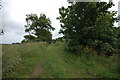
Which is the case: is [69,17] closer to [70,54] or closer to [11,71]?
[70,54]

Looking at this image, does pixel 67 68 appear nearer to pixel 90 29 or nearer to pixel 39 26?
pixel 90 29

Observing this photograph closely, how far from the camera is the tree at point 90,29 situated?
1086 cm

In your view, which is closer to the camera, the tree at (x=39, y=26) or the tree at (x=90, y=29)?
the tree at (x=90, y=29)

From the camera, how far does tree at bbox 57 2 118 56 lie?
428 inches

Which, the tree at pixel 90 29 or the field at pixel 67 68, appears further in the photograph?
the tree at pixel 90 29

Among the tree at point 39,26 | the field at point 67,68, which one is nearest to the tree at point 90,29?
the field at point 67,68

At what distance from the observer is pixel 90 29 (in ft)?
35.4

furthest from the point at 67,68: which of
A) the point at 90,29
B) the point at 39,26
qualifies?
the point at 39,26

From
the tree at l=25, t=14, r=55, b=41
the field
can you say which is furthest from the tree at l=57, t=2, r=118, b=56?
the tree at l=25, t=14, r=55, b=41

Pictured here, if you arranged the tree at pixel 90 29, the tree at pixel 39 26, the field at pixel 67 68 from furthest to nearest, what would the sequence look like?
1. the tree at pixel 39 26
2. the tree at pixel 90 29
3. the field at pixel 67 68

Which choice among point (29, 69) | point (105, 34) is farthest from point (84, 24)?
point (29, 69)

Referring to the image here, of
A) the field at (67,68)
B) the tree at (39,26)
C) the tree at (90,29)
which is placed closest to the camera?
the field at (67,68)

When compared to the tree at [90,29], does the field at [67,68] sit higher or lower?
lower

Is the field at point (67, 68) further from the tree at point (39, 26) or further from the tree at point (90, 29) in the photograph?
the tree at point (39, 26)
